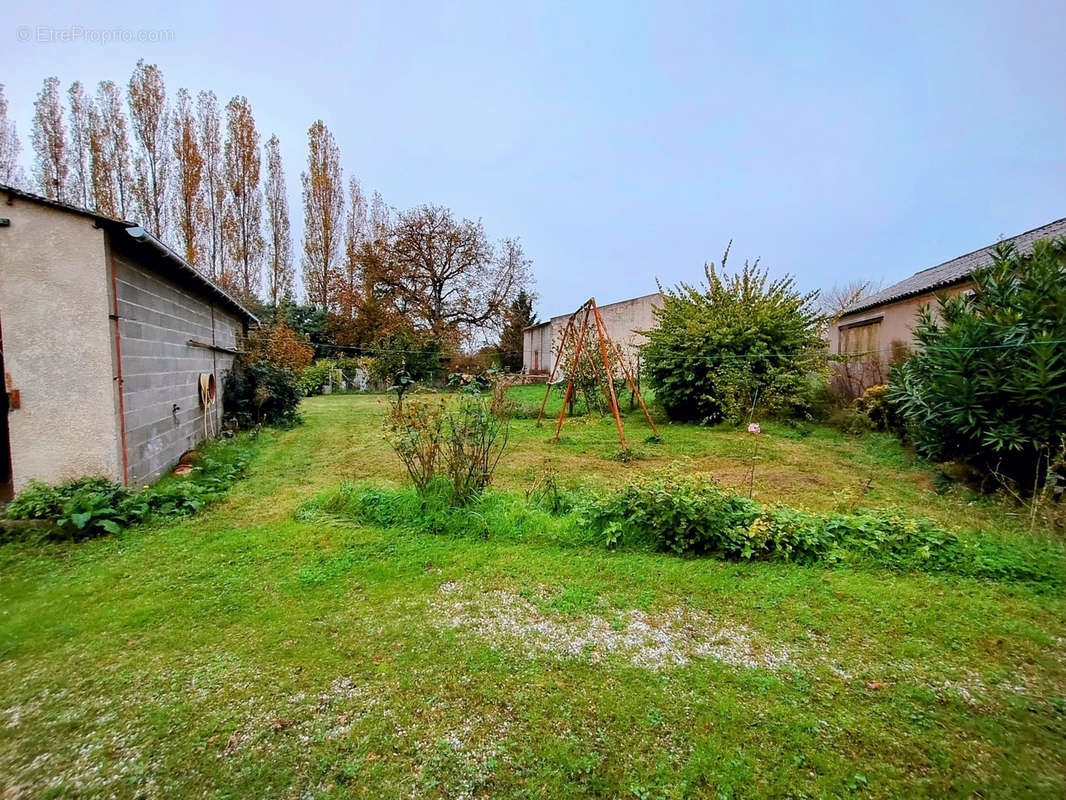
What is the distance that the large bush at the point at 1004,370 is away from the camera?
14.3 ft

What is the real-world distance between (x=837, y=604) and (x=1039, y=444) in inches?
141

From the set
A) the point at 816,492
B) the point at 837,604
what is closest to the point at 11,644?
the point at 837,604

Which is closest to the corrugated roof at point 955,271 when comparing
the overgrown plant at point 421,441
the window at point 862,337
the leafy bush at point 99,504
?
the window at point 862,337

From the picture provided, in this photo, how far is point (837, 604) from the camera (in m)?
2.64

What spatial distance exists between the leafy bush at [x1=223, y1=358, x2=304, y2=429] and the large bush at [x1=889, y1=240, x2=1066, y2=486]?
10.4 m

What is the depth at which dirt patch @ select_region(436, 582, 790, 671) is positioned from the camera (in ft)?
7.16

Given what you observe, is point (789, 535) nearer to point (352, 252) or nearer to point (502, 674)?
point (502, 674)

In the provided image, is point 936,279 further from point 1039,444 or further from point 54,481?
point 54,481

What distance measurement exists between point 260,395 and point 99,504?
219 inches

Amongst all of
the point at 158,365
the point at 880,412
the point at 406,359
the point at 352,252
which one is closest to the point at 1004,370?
the point at 880,412

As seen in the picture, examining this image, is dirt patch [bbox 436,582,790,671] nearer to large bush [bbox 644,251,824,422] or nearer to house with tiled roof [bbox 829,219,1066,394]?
large bush [bbox 644,251,824,422]

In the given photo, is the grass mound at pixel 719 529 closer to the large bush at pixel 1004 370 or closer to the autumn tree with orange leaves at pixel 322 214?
the large bush at pixel 1004 370

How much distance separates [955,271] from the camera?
9602mm

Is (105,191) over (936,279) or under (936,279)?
over
